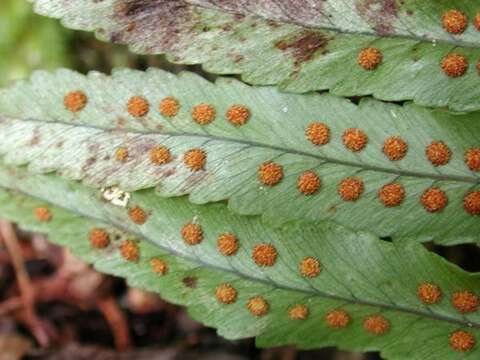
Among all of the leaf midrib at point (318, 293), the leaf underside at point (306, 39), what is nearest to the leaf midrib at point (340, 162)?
the leaf underside at point (306, 39)

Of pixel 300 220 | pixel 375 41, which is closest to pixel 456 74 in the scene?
pixel 375 41

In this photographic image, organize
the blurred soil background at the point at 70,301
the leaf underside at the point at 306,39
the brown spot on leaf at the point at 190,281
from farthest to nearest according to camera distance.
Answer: the blurred soil background at the point at 70,301, the brown spot on leaf at the point at 190,281, the leaf underside at the point at 306,39

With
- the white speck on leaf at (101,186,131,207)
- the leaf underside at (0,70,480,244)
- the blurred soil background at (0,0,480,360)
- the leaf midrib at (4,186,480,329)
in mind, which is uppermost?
the leaf underside at (0,70,480,244)

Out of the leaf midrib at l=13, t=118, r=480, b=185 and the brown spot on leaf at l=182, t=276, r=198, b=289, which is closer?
the leaf midrib at l=13, t=118, r=480, b=185

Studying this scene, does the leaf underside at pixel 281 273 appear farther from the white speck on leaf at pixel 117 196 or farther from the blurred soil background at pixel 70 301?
the blurred soil background at pixel 70 301

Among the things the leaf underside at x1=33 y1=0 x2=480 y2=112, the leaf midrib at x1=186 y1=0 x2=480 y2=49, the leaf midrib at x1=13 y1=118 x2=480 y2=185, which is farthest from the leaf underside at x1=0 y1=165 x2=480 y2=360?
the leaf midrib at x1=186 y1=0 x2=480 y2=49

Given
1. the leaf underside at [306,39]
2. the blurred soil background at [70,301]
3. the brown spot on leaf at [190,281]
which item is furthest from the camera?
the blurred soil background at [70,301]

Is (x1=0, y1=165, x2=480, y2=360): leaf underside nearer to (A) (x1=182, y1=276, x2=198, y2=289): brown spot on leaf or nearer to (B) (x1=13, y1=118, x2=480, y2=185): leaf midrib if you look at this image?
(A) (x1=182, y1=276, x2=198, y2=289): brown spot on leaf
